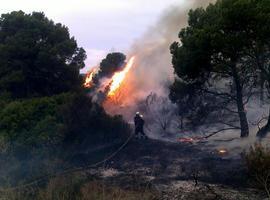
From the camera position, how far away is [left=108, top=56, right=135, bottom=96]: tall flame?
40144 millimetres

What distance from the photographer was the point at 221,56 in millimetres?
26812

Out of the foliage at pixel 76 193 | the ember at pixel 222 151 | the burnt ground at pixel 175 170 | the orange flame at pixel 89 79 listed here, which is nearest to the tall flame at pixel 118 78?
the orange flame at pixel 89 79

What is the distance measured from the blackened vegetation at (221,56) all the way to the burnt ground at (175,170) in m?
3.25

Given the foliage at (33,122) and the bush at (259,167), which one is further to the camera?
the foliage at (33,122)

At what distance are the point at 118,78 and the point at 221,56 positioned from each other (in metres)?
15.8

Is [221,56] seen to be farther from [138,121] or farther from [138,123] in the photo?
[138,123]

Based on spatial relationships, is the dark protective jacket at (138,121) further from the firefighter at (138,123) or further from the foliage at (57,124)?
the foliage at (57,124)

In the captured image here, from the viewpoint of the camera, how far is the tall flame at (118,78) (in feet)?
132

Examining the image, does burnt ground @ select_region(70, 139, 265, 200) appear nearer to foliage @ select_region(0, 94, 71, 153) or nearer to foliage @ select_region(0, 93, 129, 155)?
foliage @ select_region(0, 93, 129, 155)

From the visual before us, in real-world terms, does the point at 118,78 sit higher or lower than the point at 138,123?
higher

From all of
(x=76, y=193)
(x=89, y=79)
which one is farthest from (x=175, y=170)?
(x=89, y=79)

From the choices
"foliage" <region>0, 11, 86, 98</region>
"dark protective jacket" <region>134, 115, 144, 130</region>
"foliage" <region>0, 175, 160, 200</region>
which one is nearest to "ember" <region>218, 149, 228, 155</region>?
"dark protective jacket" <region>134, 115, 144, 130</region>

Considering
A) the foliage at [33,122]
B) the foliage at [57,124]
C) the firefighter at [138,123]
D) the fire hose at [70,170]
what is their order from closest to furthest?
the fire hose at [70,170], the foliage at [33,122], the foliage at [57,124], the firefighter at [138,123]

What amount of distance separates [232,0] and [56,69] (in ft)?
55.9
